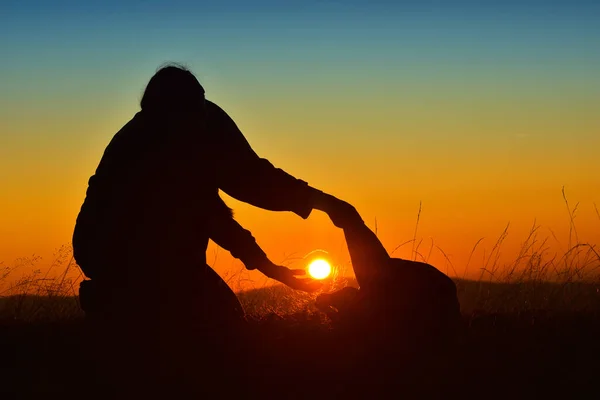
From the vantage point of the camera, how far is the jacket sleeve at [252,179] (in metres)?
5.50

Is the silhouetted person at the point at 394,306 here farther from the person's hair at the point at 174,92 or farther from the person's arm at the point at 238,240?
the person's hair at the point at 174,92

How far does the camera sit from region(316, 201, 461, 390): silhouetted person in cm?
544

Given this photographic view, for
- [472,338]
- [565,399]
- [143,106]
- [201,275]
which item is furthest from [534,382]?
[143,106]

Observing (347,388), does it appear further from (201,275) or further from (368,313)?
(201,275)

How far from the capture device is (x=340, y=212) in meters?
5.39

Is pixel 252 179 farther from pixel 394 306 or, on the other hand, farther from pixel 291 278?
pixel 394 306

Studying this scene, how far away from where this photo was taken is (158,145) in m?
5.36

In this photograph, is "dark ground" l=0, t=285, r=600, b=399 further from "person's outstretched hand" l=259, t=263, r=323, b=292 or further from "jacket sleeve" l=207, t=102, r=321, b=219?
"jacket sleeve" l=207, t=102, r=321, b=219

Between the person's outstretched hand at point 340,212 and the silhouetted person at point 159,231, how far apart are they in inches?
0.6

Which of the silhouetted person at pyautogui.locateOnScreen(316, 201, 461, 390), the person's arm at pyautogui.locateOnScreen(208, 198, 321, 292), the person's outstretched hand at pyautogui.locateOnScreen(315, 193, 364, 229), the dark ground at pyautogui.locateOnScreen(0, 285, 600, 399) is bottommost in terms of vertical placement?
the dark ground at pyautogui.locateOnScreen(0, 285, 600, 399)

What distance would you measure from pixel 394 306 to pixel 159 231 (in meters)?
1.80

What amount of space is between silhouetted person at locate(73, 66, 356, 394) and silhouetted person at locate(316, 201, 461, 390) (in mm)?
395

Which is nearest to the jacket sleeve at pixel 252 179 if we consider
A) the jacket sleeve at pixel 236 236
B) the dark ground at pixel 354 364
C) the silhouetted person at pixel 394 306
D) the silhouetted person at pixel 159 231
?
the silhouetted person at pixel 159 231

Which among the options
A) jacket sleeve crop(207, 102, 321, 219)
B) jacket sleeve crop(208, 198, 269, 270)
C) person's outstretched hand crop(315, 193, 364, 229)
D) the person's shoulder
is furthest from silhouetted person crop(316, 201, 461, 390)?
the person's shoulder
